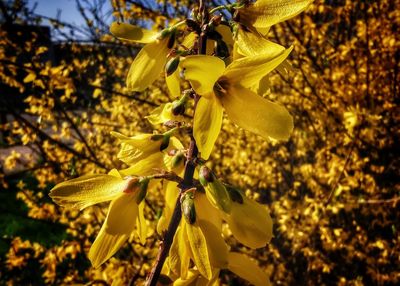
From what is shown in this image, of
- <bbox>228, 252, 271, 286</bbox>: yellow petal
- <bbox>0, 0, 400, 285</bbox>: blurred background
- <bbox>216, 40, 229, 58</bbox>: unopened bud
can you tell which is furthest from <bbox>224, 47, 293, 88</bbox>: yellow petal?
<bbox>0, 0, 400, 285</bbox>: blurred background

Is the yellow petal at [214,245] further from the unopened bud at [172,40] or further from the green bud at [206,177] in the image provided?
the unopened bud at [172,40]

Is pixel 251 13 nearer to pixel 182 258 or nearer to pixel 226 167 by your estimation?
pixel 182 258

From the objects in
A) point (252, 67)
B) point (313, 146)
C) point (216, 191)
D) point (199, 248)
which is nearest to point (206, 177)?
point (216, 191)

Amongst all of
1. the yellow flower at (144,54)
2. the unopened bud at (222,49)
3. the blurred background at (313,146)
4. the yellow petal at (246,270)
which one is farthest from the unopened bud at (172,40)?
the blurred background at (313,146)

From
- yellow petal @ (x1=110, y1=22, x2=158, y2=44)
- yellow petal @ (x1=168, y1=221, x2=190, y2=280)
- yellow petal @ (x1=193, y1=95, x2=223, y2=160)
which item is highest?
yellow petal @ (x1=110, y1=22, x2=158, y2=44)

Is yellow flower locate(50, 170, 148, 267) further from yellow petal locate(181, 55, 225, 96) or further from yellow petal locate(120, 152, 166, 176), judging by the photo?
yellow petal locate(181, 55, 225, 96)

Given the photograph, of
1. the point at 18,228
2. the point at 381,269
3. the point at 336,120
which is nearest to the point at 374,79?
the point at 336,120

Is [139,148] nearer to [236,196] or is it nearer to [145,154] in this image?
[145,154]
